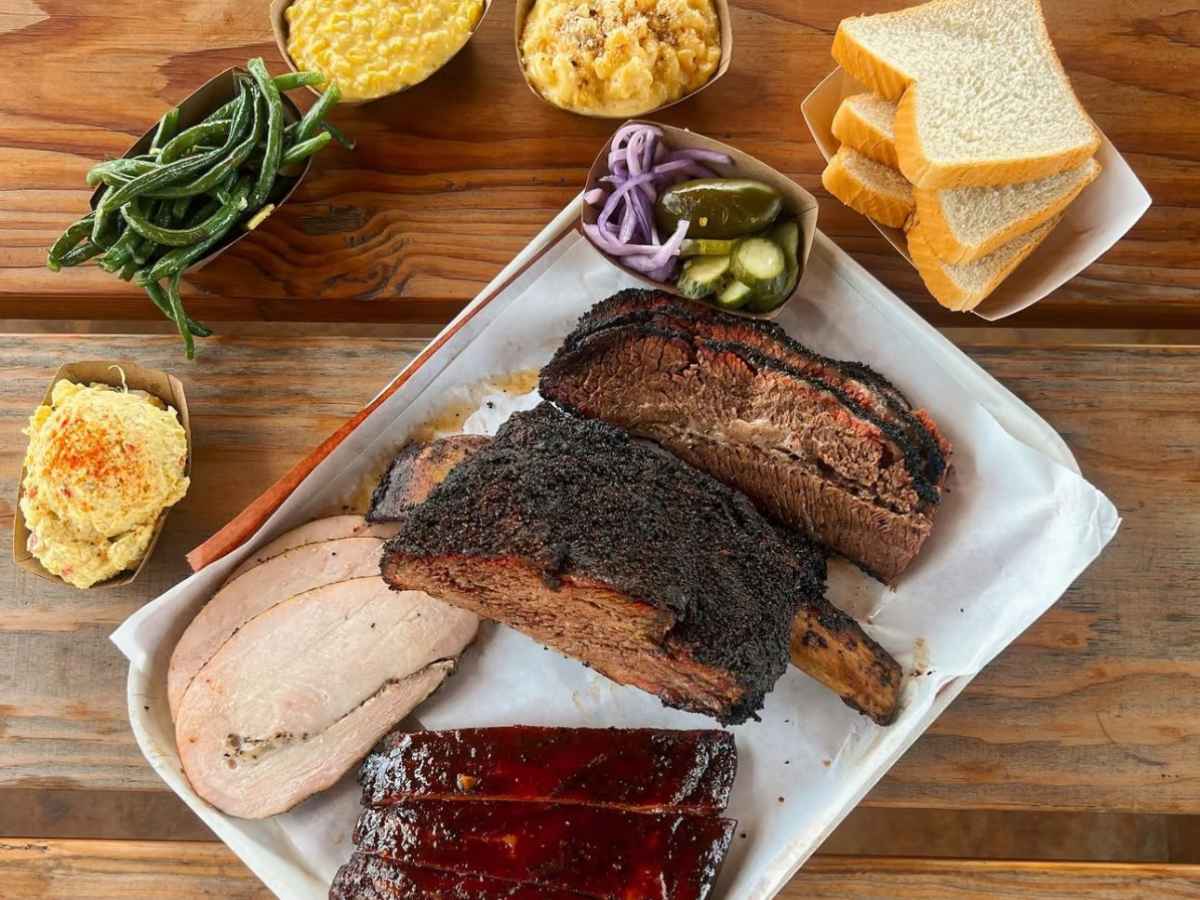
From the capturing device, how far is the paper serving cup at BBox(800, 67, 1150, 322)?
124 inches

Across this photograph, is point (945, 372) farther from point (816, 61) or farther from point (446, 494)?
point (446, 494)

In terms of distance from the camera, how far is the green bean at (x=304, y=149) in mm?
3275

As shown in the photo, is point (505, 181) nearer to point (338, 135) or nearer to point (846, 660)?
point (338, 135)

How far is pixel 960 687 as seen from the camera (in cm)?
305

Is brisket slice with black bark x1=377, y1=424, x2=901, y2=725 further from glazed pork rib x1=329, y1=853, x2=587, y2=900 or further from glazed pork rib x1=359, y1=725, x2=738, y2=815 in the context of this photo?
glazed pork rib x1=329, y1=853, x2=587, y2=900

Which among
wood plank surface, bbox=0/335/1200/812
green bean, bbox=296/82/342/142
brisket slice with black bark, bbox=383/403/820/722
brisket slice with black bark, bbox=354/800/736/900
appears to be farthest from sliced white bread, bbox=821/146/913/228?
brisket slice with black bark, bbox=354/800/736/900

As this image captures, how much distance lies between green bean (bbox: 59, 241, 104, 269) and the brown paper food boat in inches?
12.9

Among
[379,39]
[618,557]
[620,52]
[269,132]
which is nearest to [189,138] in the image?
[269,132]

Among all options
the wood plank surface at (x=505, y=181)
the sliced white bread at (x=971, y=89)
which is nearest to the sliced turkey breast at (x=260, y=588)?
the wood plank surface at (x=505, y=181)

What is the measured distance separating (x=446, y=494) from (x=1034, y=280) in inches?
75.3

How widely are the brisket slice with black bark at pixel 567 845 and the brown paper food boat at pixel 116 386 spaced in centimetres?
115

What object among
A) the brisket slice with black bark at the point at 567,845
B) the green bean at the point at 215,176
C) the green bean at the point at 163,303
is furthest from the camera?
the green bean at the point at 163,303

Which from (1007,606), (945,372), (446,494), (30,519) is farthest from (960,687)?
(30,519)

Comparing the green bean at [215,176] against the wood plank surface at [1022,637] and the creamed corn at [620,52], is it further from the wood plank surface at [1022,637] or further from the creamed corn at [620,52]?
the creamed corn at [620,52]
